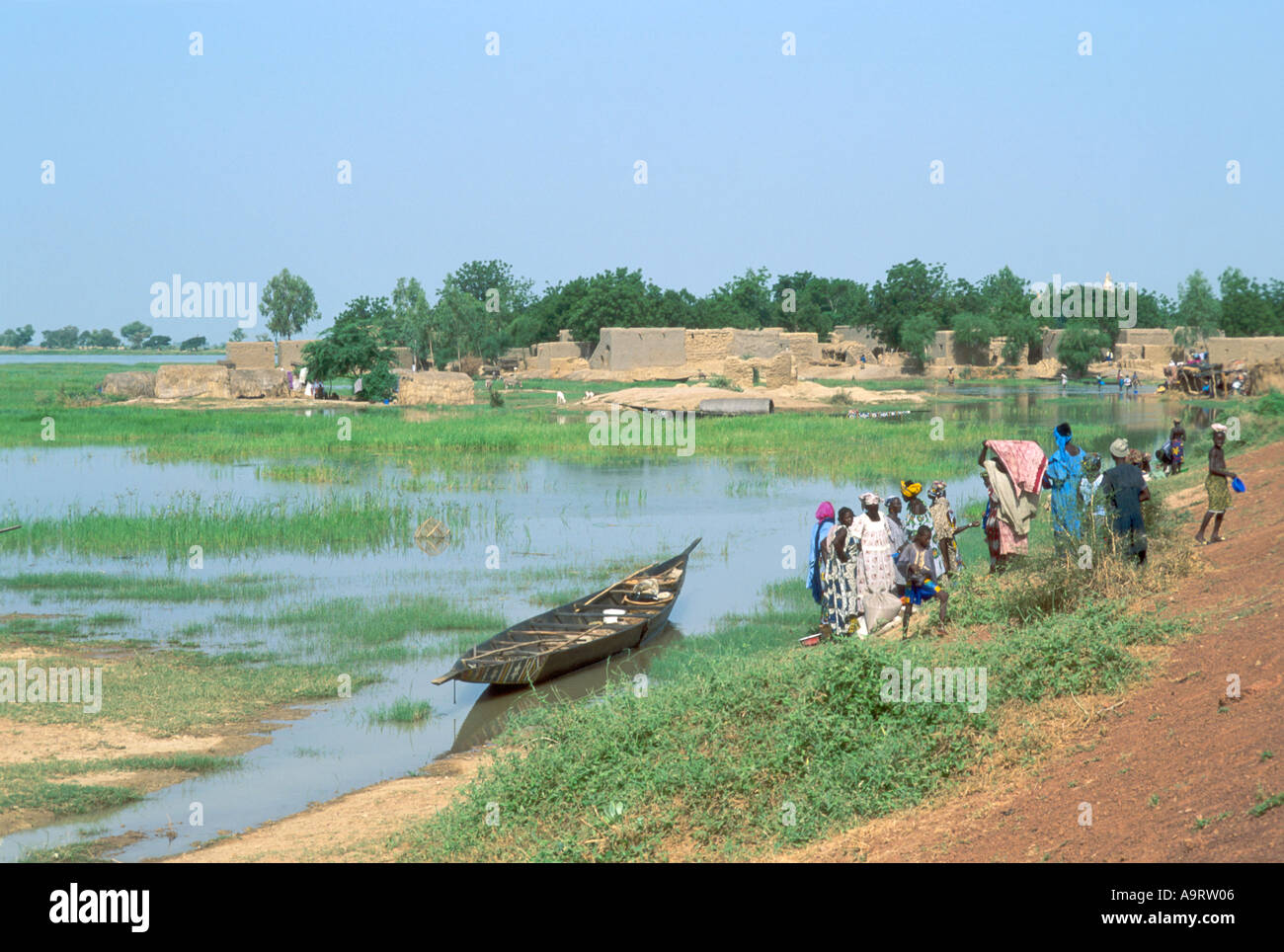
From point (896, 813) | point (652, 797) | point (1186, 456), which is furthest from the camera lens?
point (1186, 456)

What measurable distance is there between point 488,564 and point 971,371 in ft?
160

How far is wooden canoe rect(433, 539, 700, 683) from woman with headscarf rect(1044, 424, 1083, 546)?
4.15 metres

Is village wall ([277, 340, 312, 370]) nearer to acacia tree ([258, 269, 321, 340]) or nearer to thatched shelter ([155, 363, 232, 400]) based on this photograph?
thatched shelter ([155, 363, 232, 400])

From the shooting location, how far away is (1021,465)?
39.9 ft

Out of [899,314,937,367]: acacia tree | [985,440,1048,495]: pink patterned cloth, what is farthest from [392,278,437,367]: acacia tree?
[985,440,1048,495]: pink patterned cloth

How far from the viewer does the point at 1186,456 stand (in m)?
22.7

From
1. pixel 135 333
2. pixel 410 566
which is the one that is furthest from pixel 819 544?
pixel 135 333

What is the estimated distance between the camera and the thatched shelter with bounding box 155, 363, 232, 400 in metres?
44.8

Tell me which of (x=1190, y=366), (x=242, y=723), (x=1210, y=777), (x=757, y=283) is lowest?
(x=242, y=723)

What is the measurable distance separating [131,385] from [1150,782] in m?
45.7

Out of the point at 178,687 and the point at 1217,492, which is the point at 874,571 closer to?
the point at 1217,492

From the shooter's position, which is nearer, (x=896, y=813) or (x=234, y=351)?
(x=896, y=813)

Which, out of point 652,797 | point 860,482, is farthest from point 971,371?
point 652,797

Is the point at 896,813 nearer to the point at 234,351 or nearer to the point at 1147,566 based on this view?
the point at 1147,566
